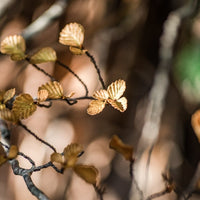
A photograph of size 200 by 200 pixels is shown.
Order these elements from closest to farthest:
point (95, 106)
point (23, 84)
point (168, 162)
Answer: point (95, 106), point (23, 84), point (168, 162)

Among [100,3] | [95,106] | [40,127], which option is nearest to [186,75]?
[100,3]

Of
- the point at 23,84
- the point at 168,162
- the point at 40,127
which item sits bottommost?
the point at 168,162

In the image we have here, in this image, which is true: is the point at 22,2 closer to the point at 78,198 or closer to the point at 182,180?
the point at 78,198

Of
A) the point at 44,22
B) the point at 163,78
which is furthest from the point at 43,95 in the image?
the point at 163,78

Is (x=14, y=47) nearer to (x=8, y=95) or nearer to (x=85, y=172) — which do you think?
(x=8, y=95)

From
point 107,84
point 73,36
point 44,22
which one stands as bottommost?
point 107,84

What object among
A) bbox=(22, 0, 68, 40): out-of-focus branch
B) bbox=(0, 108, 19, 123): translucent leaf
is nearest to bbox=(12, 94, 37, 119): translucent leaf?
bbox=(0, 108, 19, 123): translucent leaf

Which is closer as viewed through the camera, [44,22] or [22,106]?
[22,106]

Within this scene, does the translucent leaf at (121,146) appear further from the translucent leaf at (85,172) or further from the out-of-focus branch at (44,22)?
the out-of-focus branch at (44,22)
